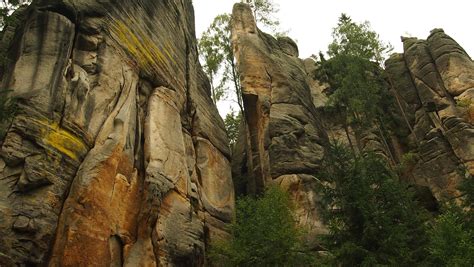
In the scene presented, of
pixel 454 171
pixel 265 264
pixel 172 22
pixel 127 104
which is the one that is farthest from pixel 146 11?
pixel 454 171

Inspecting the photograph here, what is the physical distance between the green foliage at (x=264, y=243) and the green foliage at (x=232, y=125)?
17.8m

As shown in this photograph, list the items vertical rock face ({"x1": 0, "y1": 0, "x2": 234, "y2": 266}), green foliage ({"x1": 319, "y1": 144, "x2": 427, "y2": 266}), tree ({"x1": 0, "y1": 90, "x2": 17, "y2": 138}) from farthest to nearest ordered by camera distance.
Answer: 1. green foliage ({"x1": 319, "y1": 144, "x2": 427, "y2": 266})
2. tree ({"x1": 0, "y1": 90, "x2": 17, "y2": 138})
3. vertical rock face ({"x1": 0, "y1": 0, "x2": 234, "y2": 266})

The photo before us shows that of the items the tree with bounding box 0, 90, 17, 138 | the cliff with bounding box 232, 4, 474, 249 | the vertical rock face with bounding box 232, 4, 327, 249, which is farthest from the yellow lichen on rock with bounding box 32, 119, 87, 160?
the vertical rock face with bounding box 232, 4, 327, 249

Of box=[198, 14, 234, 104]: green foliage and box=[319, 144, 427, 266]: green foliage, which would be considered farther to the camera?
box=[198, 14, 234, 104]: green foliage

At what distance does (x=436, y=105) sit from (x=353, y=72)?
24.0 feet

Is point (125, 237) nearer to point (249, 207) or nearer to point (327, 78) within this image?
point (249, 207)

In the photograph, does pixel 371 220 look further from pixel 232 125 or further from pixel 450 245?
pixel 232 125

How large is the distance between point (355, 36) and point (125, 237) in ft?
71.7

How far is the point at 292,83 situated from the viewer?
1144 inches

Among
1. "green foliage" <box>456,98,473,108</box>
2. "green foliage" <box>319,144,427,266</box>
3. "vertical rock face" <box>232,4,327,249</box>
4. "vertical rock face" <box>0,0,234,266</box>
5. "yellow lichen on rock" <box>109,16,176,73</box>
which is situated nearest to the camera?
"vertical rock face" <box>0,0,234,266</box>

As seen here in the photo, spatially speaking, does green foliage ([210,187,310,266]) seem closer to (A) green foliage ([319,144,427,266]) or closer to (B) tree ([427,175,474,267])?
(A) green foliage ([319,144,427,266])

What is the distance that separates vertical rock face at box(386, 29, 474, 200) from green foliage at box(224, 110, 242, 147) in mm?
12234

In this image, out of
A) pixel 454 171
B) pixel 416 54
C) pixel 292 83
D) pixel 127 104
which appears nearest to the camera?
pixel 127 104

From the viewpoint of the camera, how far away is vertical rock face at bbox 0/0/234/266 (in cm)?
1120
